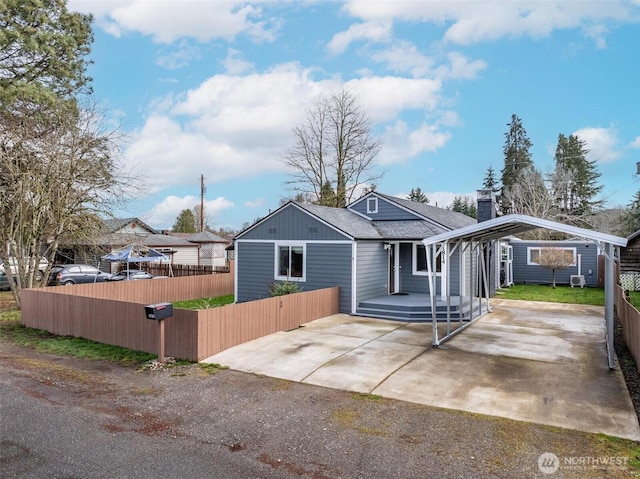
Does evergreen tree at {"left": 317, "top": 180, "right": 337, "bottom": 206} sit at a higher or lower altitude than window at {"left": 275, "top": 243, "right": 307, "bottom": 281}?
higher

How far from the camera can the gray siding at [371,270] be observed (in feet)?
45.2

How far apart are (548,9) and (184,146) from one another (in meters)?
17.9

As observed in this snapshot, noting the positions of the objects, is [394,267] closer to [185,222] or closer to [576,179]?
[576,179]

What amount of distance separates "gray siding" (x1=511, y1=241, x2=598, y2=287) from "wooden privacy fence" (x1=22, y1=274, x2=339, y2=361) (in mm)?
14327

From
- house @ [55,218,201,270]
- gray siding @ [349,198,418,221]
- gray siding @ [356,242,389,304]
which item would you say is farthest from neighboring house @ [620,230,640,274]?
house @ [55,218,201,270]

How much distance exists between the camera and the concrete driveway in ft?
19.2

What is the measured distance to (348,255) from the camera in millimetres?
13586

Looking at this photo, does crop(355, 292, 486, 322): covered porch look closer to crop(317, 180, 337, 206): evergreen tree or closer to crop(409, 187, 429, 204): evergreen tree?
crop(317, 180, 337, 206): evergreen tree

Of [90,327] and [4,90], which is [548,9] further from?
[4,90]

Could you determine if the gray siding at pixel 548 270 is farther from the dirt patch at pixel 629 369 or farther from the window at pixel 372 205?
the dirt patch at pixel 629 369

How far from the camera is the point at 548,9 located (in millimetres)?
12617

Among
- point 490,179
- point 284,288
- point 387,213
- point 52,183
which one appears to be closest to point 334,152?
point 387,213

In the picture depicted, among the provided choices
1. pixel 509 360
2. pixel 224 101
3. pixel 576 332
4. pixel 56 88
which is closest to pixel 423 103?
pixel 224 101

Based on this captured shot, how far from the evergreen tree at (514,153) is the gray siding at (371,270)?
3468 cm
